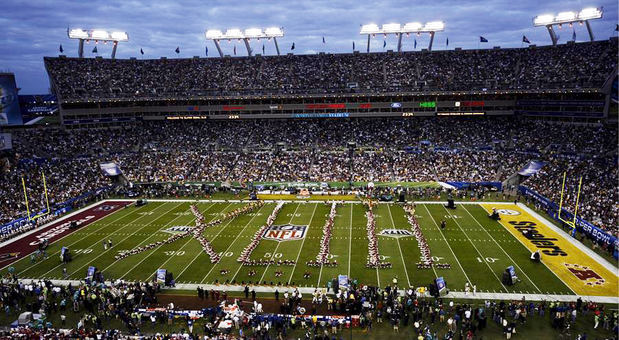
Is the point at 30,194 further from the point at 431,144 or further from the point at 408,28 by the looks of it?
the point at 408,28

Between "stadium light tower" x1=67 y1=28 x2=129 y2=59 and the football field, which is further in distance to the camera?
"stadium light tower" x1=67 y1=28 x2=129 y2=59

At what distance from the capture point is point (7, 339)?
15062 mm

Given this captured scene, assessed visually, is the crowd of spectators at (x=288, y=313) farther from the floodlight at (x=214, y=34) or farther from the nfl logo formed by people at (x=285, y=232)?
the floodlight at (x=214, y=34)

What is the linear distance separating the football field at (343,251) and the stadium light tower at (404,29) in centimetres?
3467

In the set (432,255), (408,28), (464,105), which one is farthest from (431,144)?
(432,255)

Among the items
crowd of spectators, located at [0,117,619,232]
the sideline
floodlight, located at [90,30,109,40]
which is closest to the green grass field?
the sideline

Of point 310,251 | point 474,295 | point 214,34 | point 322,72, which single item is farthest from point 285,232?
point 214,34

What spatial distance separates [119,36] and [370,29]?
1558 inches

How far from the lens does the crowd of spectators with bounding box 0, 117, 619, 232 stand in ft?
125

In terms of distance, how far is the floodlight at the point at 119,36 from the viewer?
62.3m

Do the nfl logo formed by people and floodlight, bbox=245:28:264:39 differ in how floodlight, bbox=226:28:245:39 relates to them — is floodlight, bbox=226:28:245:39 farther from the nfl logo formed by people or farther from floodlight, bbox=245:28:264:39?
the nfl logo formed by people

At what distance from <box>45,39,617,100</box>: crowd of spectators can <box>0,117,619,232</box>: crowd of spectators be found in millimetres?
4888

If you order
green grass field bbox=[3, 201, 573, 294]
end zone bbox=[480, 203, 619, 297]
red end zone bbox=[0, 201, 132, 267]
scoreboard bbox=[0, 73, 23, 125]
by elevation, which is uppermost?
scoreboard bbox=[0, 73, 23, 125]

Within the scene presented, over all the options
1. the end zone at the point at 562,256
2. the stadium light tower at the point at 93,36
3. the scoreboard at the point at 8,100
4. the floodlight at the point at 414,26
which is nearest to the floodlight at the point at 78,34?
the stadium light tower at the point at 93,36
